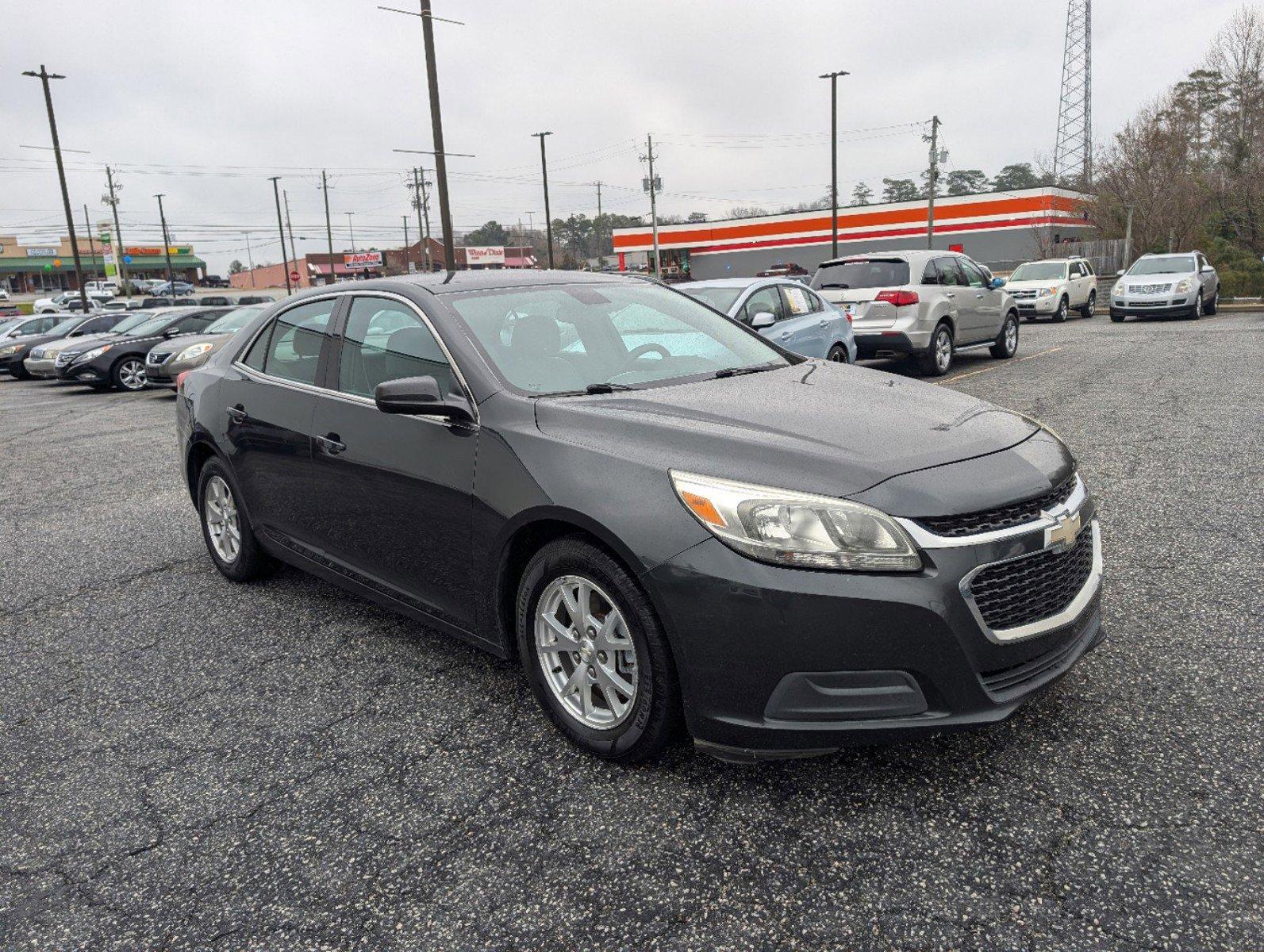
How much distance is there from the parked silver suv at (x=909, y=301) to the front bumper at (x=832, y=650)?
33.3ft

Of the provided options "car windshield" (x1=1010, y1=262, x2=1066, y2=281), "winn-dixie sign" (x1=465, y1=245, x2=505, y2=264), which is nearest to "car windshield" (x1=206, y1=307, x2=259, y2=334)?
"car windshield" (x1=1010, y1=262, x2=1066, y2=281)

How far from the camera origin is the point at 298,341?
14.5 feet

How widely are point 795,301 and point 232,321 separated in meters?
10.5

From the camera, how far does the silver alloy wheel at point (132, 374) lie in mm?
17328

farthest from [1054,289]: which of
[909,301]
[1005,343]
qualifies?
[909,301]

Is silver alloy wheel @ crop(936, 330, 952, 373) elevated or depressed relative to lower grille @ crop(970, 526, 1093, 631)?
depressed

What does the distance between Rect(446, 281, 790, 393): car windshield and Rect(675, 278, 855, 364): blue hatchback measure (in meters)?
5.88

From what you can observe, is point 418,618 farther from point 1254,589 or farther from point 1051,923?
point 1254,589

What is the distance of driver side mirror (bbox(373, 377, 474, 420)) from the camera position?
3270 millimetres

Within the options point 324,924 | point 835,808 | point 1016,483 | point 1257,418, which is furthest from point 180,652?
point 1257,418

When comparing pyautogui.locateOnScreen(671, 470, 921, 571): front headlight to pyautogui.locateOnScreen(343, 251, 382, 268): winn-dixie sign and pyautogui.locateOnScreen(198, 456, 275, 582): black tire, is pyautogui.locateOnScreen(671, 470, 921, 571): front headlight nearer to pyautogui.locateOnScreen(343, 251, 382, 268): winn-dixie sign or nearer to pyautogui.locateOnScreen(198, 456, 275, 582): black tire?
pyautogui.locateOnScreen(198, 456, 275, 582): black tire

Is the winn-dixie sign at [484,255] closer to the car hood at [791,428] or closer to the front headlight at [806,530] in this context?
the car hood at [791,428]

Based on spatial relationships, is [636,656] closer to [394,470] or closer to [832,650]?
[832,650]

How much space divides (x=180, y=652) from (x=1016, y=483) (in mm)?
3523
